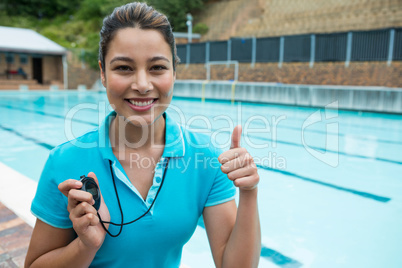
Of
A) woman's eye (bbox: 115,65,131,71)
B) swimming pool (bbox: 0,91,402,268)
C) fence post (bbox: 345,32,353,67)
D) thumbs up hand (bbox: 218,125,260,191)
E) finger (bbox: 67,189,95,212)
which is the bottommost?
swimming pool (bbox: 0,91,402,268)

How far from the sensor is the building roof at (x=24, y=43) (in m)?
20.5

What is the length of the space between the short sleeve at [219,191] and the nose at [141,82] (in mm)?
426

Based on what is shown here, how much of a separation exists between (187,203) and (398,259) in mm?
2083

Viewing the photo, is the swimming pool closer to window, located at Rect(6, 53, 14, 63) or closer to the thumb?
the thumb

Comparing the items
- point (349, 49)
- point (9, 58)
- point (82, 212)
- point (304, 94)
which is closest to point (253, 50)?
point (349, 49)

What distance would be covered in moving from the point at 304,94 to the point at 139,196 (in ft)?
40.8

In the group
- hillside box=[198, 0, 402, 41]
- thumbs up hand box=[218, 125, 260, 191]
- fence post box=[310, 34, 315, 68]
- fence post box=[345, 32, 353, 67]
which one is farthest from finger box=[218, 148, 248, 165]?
hillside box=[198, 0, 402, 41]

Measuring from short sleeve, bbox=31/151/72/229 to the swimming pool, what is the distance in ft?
2.24

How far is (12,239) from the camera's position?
2256 millimetres

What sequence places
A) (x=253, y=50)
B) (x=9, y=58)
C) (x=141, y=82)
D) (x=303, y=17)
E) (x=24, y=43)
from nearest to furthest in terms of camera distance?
1. (x=141, y=82)
2. (x=253, y=50)
3. (x=24, y=43)
4. (x=9, y=58)
5. (x=303, y=17)

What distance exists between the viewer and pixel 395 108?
1071 cm

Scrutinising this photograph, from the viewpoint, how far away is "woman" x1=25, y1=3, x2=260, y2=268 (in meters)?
1.15

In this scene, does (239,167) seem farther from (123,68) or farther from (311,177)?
(311,177)

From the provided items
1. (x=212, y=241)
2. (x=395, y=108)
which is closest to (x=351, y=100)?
(x=395, y=108)
